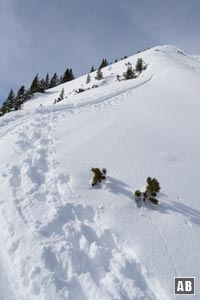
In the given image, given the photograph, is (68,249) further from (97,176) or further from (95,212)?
(97,176)

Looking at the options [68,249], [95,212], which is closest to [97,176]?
[95,212]

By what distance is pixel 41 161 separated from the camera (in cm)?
943

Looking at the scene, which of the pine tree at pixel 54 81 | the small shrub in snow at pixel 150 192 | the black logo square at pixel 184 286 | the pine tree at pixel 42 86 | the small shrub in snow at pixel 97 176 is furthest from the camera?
the pine tree at pixel 54 81

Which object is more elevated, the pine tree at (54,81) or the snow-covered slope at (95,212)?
the pine tree at (54,81)

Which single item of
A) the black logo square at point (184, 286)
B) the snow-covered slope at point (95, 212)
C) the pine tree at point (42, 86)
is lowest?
the black logo square at point (184, 286)

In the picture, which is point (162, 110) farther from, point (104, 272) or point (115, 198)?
point (104, 272)

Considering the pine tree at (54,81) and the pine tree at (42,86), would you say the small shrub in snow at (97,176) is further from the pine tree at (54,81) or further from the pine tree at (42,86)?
the pine tree at (54,81)

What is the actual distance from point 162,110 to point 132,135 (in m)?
5.65

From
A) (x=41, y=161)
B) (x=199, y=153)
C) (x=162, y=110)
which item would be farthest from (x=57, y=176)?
(x=162, y=110)

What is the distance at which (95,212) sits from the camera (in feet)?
23.0

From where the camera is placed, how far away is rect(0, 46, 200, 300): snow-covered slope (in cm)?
520

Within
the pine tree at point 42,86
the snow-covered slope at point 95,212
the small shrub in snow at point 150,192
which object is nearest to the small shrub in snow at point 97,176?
the snow-covered slope at point 95,212

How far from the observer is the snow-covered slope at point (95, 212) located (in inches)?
205

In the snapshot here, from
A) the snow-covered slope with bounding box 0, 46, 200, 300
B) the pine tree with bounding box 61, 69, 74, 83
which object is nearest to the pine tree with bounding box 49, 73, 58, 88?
the pine tree with bounding box 61, 69, 74, 83
